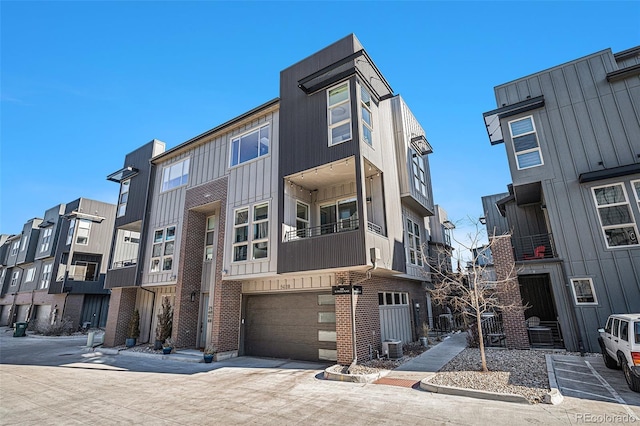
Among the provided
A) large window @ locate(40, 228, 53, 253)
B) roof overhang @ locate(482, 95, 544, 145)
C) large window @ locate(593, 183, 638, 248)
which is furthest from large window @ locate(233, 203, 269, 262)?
large window @ locate(40, 228, 53, 253)

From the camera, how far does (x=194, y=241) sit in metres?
16.2

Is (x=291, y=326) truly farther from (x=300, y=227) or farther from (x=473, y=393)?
(x=473, y=393)

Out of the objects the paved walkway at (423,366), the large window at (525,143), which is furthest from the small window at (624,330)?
the large window at (525,143)

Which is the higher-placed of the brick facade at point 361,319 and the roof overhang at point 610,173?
the roof overhang at point 610,173

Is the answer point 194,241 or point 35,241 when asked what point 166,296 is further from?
point 35,241

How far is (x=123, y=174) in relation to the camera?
20719 mm

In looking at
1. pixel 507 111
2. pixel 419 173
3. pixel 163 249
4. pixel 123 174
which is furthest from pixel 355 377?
pixel 123 174

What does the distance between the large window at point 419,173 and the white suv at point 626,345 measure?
9155 mm

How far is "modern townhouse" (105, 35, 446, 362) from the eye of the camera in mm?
10969

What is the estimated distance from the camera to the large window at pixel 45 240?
31427mm

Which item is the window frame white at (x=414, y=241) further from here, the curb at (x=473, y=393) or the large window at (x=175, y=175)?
the large window at (x=175, y=175)

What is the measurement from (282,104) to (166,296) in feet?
40.7

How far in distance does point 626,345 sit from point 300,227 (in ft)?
33.0

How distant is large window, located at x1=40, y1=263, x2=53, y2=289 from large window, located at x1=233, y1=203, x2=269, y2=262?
27444mm
